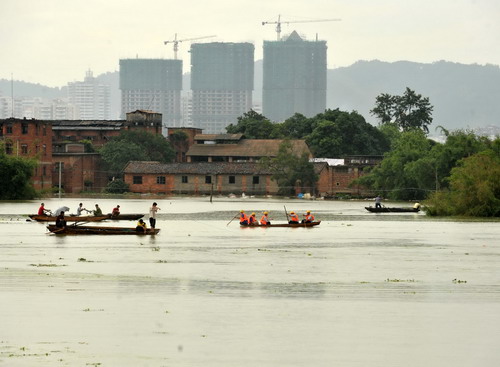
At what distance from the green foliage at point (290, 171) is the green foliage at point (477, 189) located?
143 ft

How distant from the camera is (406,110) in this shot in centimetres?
16388

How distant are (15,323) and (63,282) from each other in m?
7.32

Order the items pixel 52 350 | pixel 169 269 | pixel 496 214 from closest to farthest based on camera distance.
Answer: pixel 52 350
pixel 169 269
pixel 496 214

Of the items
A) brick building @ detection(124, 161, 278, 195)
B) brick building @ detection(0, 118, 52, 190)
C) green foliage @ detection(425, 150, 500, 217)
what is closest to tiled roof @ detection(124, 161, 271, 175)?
brick building @ detection(124, 161, 278, 195)

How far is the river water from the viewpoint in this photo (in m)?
21.9

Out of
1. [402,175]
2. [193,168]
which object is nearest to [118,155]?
[193,168]

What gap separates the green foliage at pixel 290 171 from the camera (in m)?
116

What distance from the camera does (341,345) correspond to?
901 inches

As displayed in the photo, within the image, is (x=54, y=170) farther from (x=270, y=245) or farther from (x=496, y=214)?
(x=270, y=245)

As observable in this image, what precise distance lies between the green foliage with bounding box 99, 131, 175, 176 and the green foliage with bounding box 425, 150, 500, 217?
6183cm

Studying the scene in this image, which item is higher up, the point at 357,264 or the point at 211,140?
the point at 211,140

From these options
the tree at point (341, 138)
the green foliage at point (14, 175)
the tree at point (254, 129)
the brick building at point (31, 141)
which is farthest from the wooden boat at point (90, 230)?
the tree at point (254, 129)

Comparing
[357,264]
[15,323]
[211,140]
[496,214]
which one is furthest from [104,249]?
[211,140]

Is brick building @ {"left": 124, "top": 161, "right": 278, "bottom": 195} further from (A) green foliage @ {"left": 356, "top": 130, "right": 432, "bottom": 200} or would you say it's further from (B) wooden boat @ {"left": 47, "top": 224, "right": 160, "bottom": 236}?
(B) wooden boat @ {"left": 47, "top": 224, "right": 160, "bottom": 236}
